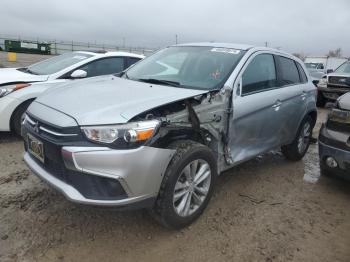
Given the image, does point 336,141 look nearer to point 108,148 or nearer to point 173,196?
point 173,196

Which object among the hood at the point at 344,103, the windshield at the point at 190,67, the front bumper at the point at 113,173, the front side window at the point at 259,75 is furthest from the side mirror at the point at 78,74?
the hood at the point at 344,103

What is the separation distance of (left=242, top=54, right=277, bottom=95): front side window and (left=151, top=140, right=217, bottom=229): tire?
3.28 ft

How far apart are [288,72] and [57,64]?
13.1 feet

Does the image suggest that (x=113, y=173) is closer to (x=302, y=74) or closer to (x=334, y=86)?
(x=302, y=74)

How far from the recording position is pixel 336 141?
13.3 feet

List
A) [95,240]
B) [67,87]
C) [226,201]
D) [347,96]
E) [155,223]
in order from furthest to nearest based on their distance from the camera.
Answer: [347,96] → [226,201] → [67,87] → [155,223] → [95,240]

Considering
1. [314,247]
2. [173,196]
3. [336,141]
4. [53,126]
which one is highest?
[53,126]

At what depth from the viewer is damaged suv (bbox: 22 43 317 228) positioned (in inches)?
107

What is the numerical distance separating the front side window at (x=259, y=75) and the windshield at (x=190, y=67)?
20 centimetres

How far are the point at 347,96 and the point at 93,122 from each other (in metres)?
3.20

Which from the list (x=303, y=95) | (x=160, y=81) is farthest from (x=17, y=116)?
(x=303, y=95)

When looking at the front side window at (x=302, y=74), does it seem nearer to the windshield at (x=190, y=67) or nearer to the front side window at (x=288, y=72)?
the front side window at (x=288, y=72)

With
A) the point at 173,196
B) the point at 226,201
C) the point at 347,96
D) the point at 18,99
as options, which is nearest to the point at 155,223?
the point at 173,196

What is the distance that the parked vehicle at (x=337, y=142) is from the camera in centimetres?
396
